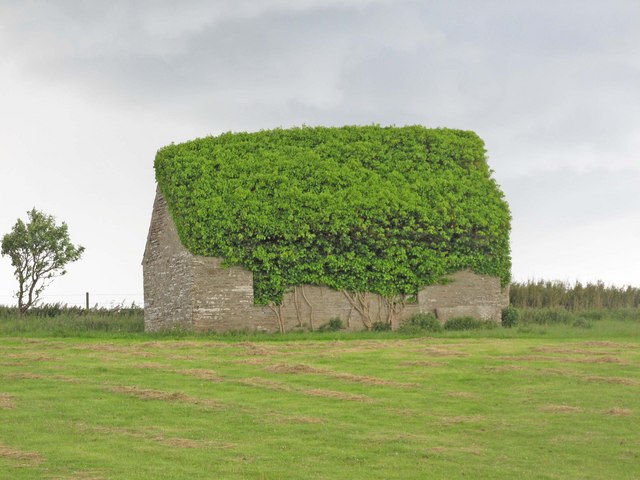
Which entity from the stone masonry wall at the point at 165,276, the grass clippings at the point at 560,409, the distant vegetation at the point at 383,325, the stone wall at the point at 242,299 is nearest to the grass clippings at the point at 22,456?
the grass clippings at the point at 560,409

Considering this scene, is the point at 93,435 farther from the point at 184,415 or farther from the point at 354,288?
the point at 354,288

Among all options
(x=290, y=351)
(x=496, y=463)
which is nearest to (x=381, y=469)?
(x=496, y=463)

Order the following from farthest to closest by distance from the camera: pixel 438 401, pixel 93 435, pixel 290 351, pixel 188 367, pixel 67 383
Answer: pixel 290 351 → pixel 188 367 → pixel 67 383 → pixel 438 401 → pixel 93 435

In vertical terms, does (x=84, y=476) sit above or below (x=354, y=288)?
below

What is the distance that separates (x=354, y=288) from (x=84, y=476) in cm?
2322

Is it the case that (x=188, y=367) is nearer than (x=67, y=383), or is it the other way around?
(x=67, y=383)

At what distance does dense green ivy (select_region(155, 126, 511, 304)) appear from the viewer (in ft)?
109

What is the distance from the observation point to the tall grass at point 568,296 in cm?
4369

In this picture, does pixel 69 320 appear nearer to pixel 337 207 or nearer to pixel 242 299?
pixel 242 299

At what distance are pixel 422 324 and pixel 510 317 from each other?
4.66 m

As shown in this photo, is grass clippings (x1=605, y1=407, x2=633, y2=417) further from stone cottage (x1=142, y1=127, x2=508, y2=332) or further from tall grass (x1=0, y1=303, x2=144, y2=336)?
tall grass (x1=0, y1=303, x2=144, y2=336)

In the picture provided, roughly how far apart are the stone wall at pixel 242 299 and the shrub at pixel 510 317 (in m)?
0.35

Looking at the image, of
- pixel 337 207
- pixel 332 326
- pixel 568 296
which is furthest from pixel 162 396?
pixel 568 296

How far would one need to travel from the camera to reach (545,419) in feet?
51.7
